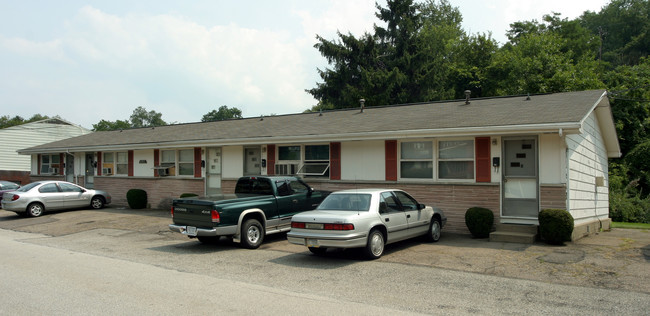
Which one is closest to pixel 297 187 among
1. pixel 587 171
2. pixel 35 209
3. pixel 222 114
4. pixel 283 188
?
pixel 283 188

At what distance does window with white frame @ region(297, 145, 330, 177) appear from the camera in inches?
636

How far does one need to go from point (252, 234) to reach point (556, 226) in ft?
23.3

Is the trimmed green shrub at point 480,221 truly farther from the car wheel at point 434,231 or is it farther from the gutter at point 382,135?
the gutter at point 382,135

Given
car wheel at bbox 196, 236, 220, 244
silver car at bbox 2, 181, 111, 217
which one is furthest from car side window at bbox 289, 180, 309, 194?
silver car at bbox 2, 181, 111, 217

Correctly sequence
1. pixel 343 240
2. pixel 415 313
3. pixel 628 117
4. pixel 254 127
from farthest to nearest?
pixel 628 117
pixel 254 127
pixel 343 240
pixel 415 313

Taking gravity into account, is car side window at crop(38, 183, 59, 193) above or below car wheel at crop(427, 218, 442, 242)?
above

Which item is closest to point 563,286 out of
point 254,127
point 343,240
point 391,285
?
point 391,285

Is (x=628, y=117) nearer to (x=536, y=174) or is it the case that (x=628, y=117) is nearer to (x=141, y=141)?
(x=536, y=174)

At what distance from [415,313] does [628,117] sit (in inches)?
1009

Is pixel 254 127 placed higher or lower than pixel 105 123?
lower

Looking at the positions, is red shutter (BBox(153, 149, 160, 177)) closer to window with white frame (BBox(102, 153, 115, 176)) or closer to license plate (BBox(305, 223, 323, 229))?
window with white frame (BBox(102, 153, 115, 176))

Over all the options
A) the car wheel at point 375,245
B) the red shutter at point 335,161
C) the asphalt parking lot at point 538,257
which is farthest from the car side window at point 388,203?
the red shutter at point 335,161

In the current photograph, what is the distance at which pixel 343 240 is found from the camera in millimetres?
9102

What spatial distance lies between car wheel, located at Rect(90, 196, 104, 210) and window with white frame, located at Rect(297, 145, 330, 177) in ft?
34.8
